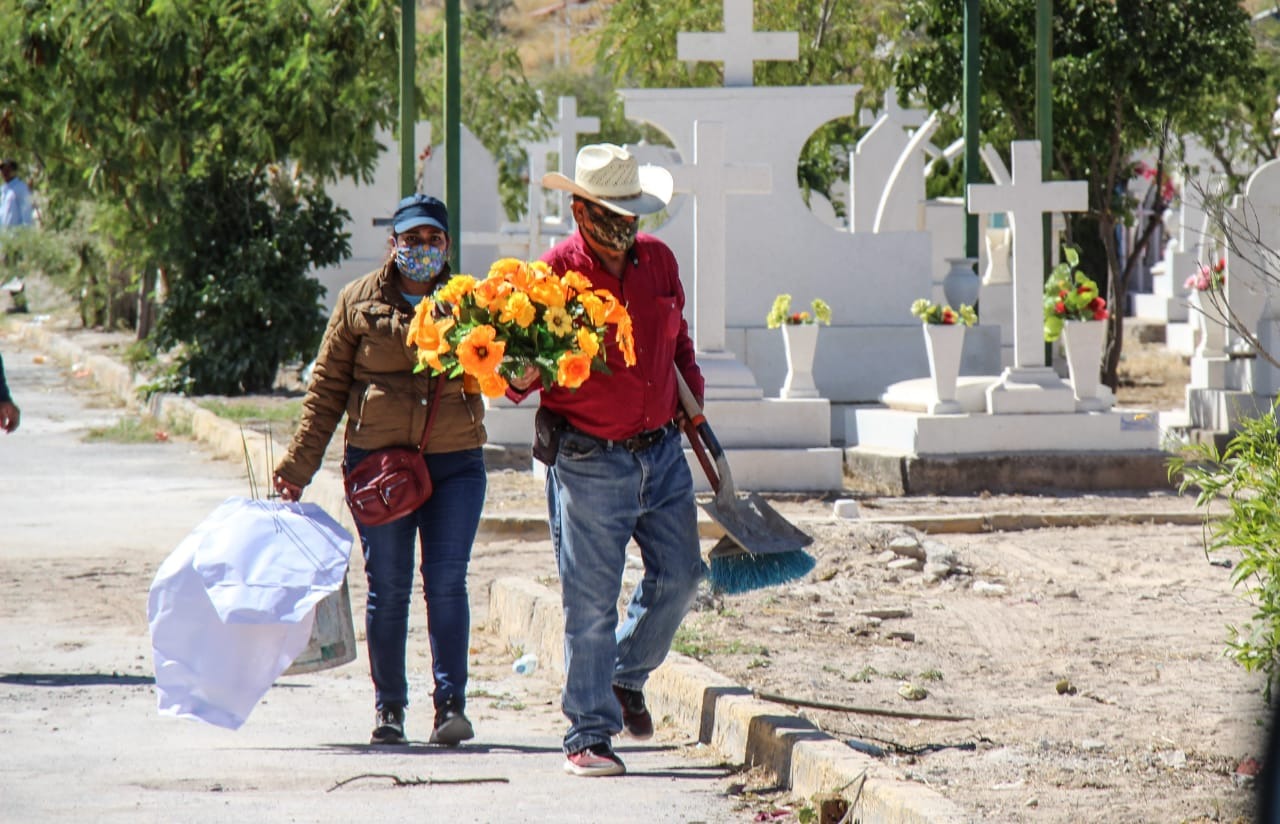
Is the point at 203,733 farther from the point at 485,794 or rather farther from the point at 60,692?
the point at 485,794

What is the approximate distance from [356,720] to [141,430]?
1109 centimetres

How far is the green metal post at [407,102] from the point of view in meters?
15.1

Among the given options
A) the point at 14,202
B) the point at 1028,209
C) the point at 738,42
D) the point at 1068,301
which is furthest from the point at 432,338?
the point at 14,202

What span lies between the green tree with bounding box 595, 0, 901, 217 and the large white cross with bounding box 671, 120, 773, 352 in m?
11.2

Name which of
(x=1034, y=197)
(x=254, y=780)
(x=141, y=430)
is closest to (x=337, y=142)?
(x=141, y=430)

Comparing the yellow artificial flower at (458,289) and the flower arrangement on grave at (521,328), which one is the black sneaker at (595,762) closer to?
the flower arrangement on grave at (521,328)

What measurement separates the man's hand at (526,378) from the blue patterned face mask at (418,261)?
29.4 inches

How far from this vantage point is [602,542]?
5516 millimetres

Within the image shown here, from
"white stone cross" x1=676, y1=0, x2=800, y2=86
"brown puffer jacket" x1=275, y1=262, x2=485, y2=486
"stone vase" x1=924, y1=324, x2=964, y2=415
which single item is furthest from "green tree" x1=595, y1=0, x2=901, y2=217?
"brown puffer jacket" x1=275, y1=262, x2=485, y2=486

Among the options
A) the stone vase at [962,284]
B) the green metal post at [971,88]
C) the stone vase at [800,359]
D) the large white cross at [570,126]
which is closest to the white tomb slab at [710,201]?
the stone vase at [800,359]

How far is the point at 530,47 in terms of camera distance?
90688mm

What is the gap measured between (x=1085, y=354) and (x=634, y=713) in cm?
771

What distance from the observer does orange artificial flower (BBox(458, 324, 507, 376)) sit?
5266 mm

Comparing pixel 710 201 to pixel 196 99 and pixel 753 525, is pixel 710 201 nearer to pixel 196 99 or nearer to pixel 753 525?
pixel 753 525
